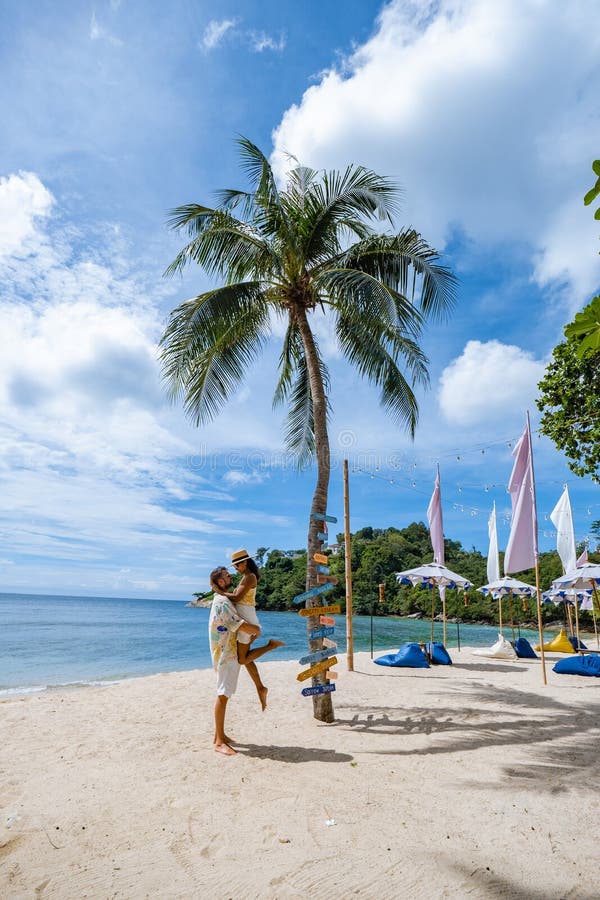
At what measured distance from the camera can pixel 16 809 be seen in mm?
3689

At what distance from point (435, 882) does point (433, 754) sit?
8.27 ft

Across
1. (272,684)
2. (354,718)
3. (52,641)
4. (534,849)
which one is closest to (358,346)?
(354,718)

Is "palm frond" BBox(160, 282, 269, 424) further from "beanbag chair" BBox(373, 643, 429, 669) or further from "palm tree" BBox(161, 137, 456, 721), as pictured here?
"beanbag chair" BBox(373, 643, 429, 669)

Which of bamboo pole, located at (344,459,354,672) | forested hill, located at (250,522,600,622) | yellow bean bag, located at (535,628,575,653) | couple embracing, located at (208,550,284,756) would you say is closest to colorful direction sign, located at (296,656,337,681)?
couple embracing, located at (208,550,284,756)

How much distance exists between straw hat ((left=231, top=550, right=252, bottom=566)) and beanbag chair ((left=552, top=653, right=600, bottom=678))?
28.3ft

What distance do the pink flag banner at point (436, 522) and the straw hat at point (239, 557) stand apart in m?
9.87

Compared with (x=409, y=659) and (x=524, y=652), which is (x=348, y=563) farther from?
(x=524, y=652)

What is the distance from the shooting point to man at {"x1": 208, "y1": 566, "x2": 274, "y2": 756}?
5113 millimetres

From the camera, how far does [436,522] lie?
1468 centimetres

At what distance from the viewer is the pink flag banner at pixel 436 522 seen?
1454cm

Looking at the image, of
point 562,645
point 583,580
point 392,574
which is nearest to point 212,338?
point 583,580

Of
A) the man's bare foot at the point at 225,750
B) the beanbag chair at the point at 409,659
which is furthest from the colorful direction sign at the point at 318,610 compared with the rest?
the beanbag chair at the point at 409,659

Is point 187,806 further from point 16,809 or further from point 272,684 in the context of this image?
point 272,684

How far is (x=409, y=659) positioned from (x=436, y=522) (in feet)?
13.9
